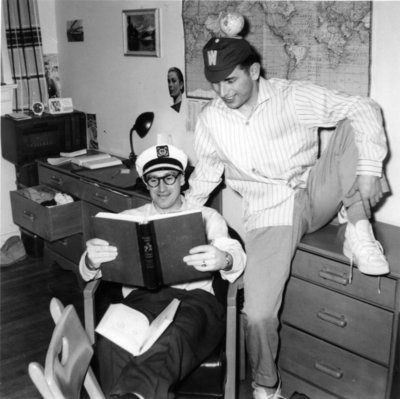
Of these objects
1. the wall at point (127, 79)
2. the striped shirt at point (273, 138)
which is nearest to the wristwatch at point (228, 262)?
the striped shirt at point (273, 138)

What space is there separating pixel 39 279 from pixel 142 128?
1.35 meters

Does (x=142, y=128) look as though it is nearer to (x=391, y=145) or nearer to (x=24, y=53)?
(x=24, y=53)

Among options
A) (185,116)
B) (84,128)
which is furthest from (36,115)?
(185,116)

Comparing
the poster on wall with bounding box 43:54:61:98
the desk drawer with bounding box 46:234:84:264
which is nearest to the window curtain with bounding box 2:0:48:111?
the poster on wall with bounding box 43:54:61:98

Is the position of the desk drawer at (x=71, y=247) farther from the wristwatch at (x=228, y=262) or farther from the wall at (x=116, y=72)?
the wristwatch at (x=228, y=262)

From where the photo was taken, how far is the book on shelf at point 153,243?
213 centimetres

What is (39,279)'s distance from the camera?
4039 mm

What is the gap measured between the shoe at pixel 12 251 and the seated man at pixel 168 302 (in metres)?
2.06


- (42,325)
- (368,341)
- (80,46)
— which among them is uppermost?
(80,46)

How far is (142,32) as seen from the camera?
365cm

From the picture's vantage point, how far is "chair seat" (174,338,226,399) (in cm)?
217

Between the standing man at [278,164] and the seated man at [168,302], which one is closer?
the seated man at [168,302]

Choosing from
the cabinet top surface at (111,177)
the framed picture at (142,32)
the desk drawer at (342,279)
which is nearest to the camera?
the desk drawer at (342,279)

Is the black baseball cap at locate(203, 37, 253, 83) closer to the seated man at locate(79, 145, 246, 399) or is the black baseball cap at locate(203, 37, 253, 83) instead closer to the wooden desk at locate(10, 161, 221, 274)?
the seated man at locate(79, 145, 246, 399)
